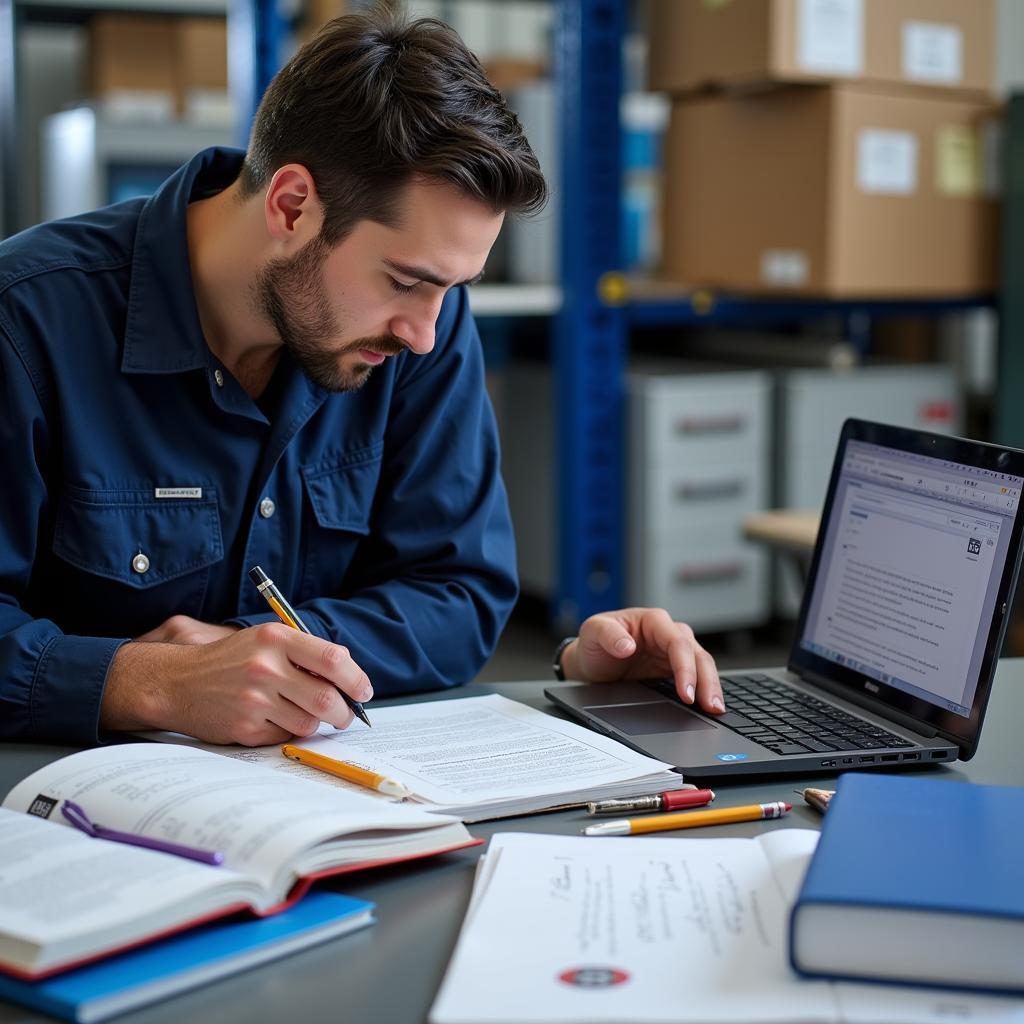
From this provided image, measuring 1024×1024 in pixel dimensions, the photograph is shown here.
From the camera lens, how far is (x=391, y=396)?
138 centimetres

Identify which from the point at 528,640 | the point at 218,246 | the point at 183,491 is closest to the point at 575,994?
the point at 183,491

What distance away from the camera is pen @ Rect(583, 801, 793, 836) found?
2.80 ft

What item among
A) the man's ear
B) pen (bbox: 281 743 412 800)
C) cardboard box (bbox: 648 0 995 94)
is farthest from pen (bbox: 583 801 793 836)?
cardboard box (bbox: 648 0 995 94)

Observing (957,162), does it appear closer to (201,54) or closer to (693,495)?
(693,495)

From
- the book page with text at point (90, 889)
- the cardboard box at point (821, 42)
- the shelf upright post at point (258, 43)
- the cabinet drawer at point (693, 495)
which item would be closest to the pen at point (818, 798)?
the book page with text at point (90, 889)

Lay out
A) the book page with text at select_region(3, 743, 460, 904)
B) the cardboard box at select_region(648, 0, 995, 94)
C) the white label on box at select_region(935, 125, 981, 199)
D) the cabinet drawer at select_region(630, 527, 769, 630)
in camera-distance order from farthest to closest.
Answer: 1. the cabinet drawer at select_region(630, 527, 769, 630)
2. the white label on box at select_region(935, 125, 981, 199)
3. the cardboard box at select_region(648, 0, 995, 94)
4. the book page with text at select_region(3, 743, 460, 904)

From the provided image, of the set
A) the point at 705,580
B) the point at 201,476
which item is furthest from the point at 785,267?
the point at 201,476

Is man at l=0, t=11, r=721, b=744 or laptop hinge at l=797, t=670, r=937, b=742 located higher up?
man at l=0, t=11, r=721, b=744

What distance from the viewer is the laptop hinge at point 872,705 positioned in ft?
Answer: 3.32

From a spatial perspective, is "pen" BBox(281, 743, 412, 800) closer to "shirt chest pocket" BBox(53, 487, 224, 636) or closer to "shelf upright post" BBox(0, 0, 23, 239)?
"shirt chest pocket" BBox(53, 487, 224, 636)

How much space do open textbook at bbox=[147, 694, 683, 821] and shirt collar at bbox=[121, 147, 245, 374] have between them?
0.36 m

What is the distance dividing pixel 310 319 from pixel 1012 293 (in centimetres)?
245

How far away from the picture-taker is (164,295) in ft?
4.17

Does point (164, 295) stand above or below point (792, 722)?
above
